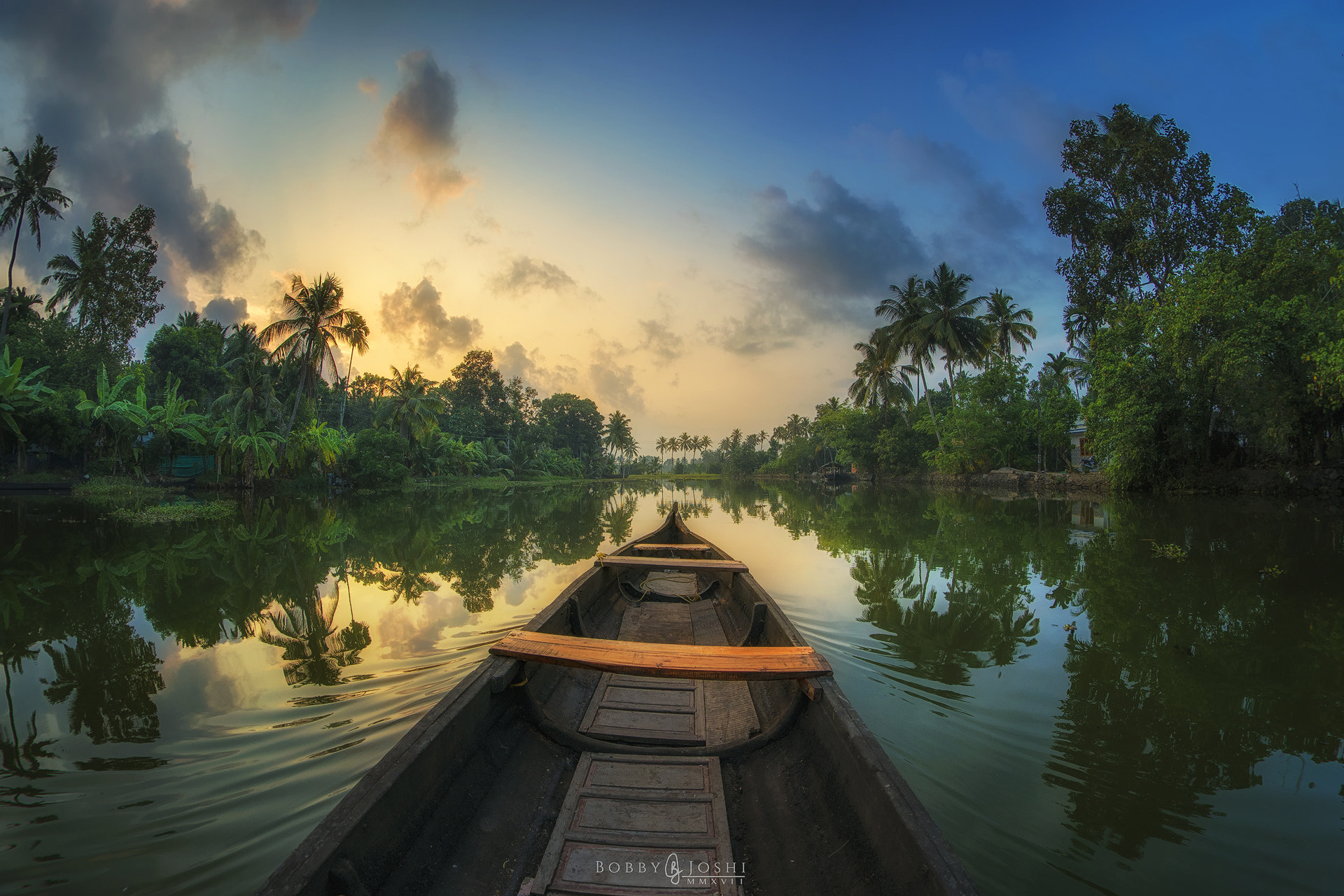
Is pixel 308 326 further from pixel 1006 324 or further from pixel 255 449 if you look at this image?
pixel 1006 324

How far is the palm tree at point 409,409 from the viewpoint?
32250 mm

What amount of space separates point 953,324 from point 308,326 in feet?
107

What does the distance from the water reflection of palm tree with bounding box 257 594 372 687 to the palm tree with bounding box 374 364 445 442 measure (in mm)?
A: 28272

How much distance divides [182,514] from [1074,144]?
29.8 metres

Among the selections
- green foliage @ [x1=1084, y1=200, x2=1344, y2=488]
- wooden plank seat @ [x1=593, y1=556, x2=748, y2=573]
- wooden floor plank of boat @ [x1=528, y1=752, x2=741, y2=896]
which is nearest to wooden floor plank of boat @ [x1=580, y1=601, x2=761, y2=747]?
wooden floor plank of boat @ [x1=528, y1=752, x2=741, y2=896]

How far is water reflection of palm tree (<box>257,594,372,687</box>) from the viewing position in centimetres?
423

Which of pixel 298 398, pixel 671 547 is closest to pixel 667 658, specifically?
pixel 671 547

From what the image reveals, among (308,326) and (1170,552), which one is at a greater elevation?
(308,326)

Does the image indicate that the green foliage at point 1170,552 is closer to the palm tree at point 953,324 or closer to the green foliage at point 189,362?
the palm tree at point 953,324

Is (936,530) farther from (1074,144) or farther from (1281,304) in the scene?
(1074,144)

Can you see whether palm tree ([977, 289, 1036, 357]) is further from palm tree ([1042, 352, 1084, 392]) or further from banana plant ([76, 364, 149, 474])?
banana plant ([76, 364, 149, 474])

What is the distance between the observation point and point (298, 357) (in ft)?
83.7

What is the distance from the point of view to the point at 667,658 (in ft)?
9.21

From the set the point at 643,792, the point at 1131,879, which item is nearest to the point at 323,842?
the point at 643,792
